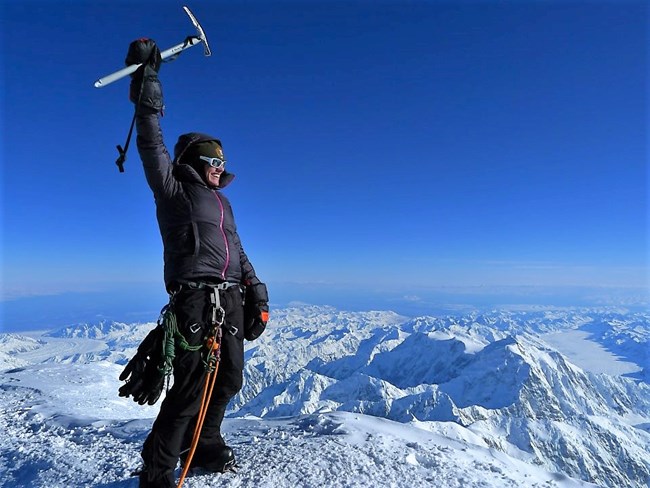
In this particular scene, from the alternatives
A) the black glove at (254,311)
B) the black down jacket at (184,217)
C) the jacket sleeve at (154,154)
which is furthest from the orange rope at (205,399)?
the jacket sleeve at (154,154)

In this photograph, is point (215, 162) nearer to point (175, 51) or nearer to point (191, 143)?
point (191, 143)

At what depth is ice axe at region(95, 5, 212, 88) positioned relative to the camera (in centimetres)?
439

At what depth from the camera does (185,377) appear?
195 inches

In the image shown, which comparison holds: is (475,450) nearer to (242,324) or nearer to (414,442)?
(414,442)

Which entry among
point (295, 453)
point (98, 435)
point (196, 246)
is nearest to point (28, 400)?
point (98, 435)

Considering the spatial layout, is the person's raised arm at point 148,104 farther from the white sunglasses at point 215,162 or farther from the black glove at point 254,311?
the black glove at point 254,311

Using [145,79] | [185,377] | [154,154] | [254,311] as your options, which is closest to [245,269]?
[254,311]

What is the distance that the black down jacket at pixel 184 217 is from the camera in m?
4.62

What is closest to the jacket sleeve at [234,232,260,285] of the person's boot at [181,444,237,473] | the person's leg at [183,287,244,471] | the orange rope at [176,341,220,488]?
the person's leg at [183,287,244,471]

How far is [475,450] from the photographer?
6.96 meters

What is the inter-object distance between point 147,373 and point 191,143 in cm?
292

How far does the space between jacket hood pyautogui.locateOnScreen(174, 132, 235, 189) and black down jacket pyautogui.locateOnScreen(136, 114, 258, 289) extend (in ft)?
0.06

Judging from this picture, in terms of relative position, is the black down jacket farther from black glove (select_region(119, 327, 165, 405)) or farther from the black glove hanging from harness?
black glove (select_region(119, 327, 165, 405))

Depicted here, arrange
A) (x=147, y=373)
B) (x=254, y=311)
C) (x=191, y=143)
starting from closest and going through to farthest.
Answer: (x=147, y=373), (x=191, y=143), (x=254, y=311)
